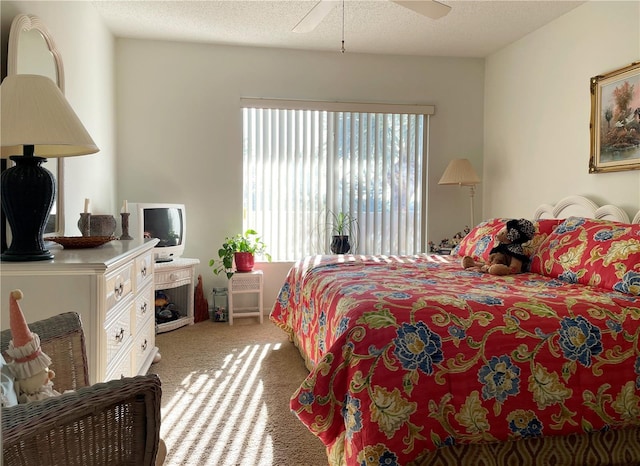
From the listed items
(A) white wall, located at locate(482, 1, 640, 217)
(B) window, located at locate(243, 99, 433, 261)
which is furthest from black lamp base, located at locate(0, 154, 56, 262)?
(A) white wall, located at locate(482, 1, 640, 217)

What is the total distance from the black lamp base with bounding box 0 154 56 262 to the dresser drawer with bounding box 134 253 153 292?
0.67 metres

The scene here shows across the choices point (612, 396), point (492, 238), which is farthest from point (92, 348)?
point (492, 238)

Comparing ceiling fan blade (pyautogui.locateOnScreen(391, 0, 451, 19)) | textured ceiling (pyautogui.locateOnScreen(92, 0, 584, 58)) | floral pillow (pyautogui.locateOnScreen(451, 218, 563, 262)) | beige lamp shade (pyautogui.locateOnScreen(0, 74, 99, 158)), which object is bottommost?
floral pillow (pyautogui.locateOnScreen(451, 218, 563, 262))

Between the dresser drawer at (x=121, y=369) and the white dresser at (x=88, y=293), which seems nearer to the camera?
the white dresser at (x=88, y=293)

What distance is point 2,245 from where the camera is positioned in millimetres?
2348

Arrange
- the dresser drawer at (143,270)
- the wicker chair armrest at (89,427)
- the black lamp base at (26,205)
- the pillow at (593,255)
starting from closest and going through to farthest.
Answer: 1. the wicker chair armrest at (89,427)
2. the black lamp base at (26,205)
3. the pillow at (593,255)
4. the dresser drawer at (143,270)

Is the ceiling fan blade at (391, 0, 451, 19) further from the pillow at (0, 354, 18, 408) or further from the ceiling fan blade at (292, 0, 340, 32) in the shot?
the pillow at (0, 354, 18, 408)

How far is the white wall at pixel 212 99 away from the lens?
464 cm

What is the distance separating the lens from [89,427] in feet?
3.55

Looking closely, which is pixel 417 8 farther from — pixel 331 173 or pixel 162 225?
pixel 162 225

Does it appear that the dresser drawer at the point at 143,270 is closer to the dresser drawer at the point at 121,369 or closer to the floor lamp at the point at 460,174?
the dresser drawer at the point at 121,369

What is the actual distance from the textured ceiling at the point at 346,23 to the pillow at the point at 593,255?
191 centimetres

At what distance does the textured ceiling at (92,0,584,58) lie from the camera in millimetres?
3814

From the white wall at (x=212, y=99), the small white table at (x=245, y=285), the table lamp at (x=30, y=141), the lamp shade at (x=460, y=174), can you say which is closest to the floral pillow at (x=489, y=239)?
the lamp shade at (x=460, y=174)
